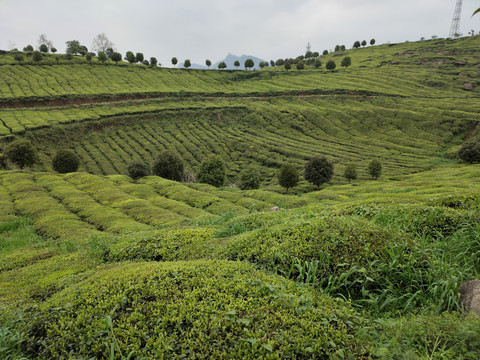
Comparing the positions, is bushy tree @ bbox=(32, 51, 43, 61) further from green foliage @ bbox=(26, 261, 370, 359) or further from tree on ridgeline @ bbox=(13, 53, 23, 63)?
green foliage @ bbox=(26, 261, 370, 359)

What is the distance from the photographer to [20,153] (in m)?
47.6

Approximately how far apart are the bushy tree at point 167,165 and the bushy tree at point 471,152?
2636 inches

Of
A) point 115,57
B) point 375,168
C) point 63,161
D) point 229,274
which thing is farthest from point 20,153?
point 115,57

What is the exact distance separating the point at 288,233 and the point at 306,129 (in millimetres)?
94335

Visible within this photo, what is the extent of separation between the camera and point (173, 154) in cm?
5288

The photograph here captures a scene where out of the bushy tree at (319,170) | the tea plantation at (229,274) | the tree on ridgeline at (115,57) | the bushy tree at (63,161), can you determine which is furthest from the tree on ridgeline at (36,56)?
the bushy tree at (319,170)

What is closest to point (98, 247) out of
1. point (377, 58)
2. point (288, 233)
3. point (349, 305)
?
point (288, 233)

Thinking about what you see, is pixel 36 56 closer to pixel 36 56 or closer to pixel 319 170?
pixel 36 56

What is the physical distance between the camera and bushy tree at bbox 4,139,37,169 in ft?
154

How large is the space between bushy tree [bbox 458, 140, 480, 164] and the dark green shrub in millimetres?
57991

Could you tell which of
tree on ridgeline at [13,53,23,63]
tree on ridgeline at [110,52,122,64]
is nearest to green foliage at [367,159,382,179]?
tree on ridgeline at [110,52,122,64]

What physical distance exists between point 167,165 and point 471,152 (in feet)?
228

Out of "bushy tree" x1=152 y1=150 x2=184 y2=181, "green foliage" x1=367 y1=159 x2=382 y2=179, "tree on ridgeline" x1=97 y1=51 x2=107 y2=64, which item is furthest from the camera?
"tree on ridgeline" x1=97 y1=51 x2=107 y2=64

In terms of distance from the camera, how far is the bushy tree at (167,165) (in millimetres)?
51781
